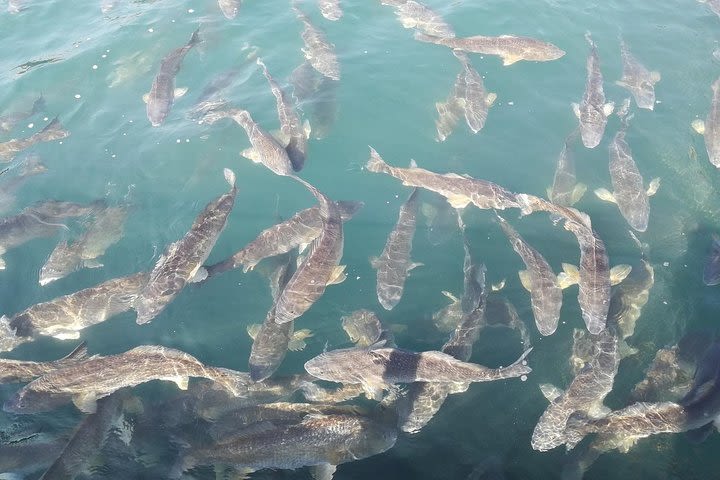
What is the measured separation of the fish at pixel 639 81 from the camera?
12.9m

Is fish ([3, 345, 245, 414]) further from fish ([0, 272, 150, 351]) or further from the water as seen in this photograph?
fish ([0, 272, 150, 351])

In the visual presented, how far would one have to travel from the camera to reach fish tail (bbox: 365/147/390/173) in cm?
1127

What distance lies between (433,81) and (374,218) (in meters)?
5.55

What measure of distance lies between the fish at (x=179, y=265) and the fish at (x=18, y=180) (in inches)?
223

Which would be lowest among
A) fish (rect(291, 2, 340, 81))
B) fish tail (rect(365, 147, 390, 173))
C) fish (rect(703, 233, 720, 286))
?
fish (rect(703, 233, 720, 286))

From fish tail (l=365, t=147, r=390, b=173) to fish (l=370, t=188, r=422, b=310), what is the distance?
1014 millimetres

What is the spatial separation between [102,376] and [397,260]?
5.81 metres

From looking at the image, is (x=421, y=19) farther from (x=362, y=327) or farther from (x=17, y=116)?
(x=17, y=116)

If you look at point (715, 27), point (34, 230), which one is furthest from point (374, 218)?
point (715, 27)

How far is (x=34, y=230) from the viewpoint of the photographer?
35.4 ft

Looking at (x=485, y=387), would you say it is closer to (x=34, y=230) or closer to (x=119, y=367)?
(x=119, y=367)

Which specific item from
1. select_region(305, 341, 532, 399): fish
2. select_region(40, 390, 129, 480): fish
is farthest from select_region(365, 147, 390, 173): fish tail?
select_region(40, 390, 129, 480): fish

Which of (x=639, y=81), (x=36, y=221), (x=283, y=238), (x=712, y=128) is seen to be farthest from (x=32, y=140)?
(x=712, y=128)

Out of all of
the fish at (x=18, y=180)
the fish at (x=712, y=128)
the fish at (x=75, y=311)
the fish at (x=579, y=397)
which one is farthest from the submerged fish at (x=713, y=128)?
the fish at (x=18, y=180)
